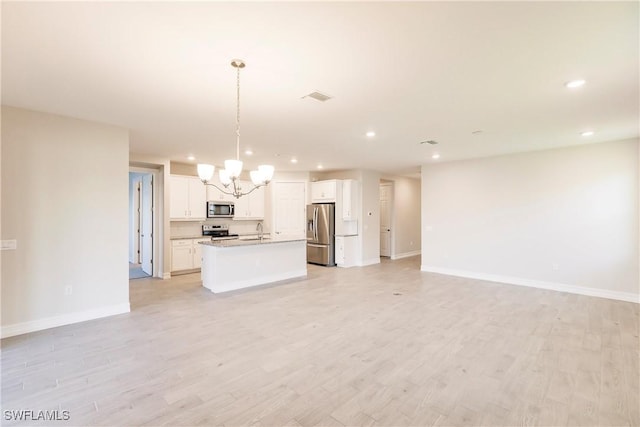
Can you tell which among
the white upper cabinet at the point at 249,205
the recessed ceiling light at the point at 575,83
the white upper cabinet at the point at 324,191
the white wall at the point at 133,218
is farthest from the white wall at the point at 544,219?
the white wall at the point at 133,218

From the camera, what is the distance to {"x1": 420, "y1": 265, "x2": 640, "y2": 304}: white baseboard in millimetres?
4785

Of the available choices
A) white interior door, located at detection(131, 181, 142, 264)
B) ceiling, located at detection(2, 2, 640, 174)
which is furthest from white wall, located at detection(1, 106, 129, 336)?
white interior door, located at detection(131, 181, 142, 264)

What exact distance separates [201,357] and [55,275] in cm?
238

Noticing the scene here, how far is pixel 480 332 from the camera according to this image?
344 cm

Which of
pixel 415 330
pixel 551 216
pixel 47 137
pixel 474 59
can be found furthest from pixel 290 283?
pixel 551 216

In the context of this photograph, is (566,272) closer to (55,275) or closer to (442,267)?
(442,267)

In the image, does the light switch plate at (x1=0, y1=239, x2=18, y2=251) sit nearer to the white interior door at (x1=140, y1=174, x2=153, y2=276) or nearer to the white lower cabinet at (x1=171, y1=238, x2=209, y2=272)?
the white lower cabinet at (x1=171, y1=238, x2=209, y2=272)

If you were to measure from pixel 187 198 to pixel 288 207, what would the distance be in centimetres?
269

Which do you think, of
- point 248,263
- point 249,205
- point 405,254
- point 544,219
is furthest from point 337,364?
point 405,254

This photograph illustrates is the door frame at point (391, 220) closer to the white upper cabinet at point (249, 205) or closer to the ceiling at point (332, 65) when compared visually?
the white upper cabinet at point (249, 205)

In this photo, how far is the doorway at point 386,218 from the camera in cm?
931

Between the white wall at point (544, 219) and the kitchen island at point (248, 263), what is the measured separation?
11.5 ft

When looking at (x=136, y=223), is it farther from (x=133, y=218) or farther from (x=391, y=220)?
(x=391, y=220)

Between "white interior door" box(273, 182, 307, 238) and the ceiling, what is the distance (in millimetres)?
3957
